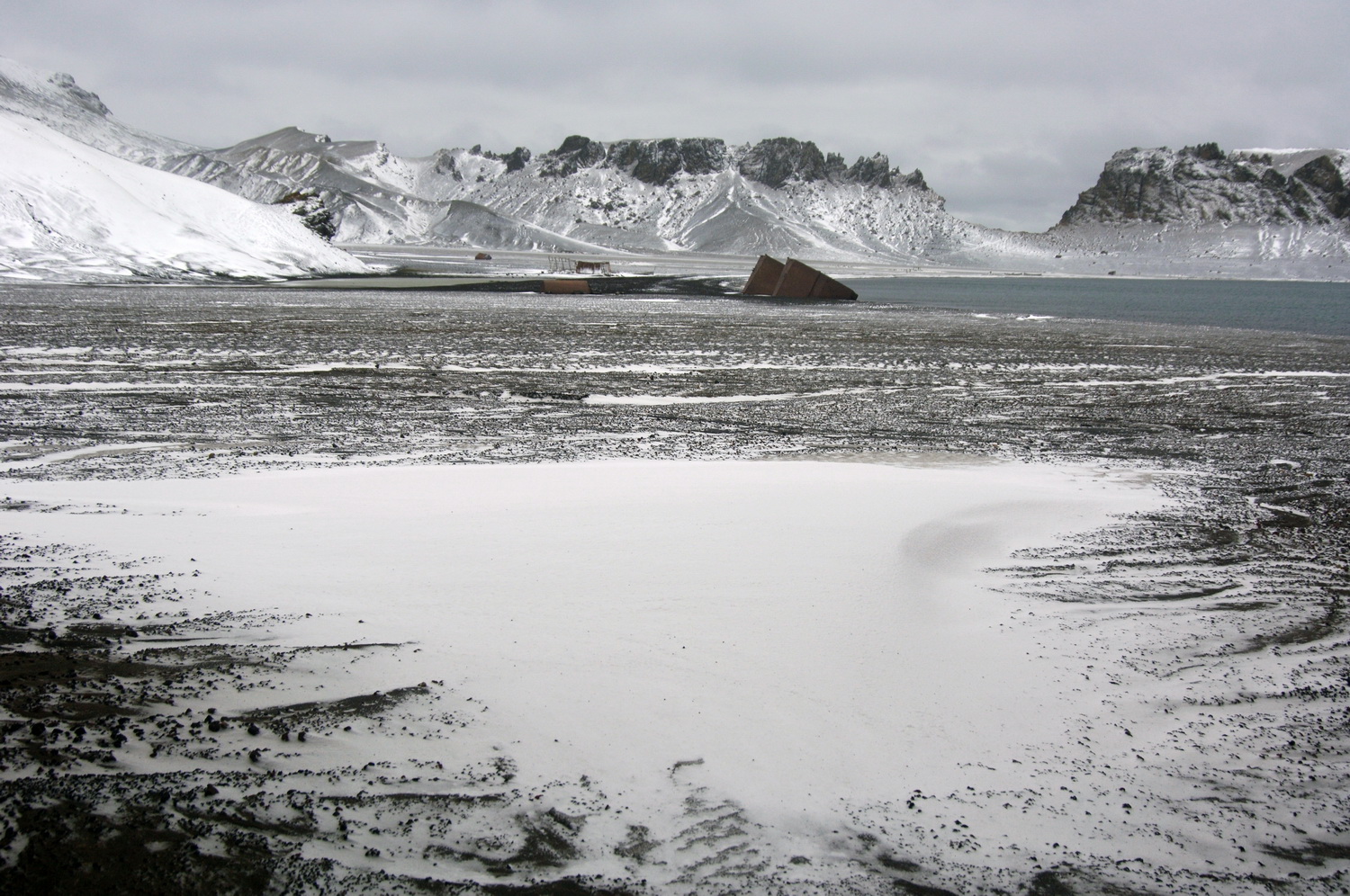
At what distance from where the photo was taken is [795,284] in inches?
1457

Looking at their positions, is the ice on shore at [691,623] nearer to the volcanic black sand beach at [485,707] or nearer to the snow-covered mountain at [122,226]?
the volcanic black sand beach at [485,707]

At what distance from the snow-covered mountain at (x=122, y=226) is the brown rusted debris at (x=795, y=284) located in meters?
20.4

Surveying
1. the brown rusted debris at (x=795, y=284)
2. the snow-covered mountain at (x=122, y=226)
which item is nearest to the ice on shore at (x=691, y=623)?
the brown rusted debris at (x=795, y=284)

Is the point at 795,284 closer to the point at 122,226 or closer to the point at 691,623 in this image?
the point at 122,226

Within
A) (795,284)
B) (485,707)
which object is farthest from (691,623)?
(795,284)

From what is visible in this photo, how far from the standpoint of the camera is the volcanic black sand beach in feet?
8.32

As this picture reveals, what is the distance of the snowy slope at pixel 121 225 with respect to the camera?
3494 centimetres

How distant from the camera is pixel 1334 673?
147 inches

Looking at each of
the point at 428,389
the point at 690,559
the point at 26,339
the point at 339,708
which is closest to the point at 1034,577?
the point at 690,559

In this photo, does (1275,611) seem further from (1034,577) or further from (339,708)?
(339,708)

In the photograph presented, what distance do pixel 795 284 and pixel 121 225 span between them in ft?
93.6

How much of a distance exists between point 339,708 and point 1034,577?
3.39 meters

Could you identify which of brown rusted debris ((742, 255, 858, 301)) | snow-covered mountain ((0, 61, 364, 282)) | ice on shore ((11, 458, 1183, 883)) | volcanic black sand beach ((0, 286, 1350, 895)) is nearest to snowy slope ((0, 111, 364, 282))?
snow-covered mountain ((0, 61, 364, 282))

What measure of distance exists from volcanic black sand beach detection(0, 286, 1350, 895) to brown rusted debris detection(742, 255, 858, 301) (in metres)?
26.7
